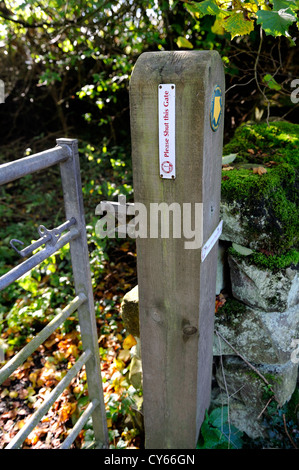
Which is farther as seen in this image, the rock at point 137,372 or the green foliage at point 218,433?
the rock at point 137,372

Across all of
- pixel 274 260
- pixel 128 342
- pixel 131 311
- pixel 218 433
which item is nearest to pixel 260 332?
pixel 274 260

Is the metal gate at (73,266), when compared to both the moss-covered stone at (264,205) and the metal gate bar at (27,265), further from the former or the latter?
the moss-covered stone at (264,205)

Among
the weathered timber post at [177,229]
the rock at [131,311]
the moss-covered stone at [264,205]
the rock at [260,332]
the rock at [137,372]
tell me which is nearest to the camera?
the weathered timber post at [177,229]

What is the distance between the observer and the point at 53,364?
10.3 feet

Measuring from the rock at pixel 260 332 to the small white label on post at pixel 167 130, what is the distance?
40.0 inches

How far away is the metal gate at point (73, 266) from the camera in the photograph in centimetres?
141

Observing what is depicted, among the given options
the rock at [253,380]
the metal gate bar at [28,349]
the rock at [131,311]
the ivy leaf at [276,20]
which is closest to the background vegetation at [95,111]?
the ivy leaf at [276,20]

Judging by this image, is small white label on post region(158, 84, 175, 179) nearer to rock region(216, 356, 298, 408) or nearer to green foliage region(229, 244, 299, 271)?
green foliage region(229, 244, 299, 271)

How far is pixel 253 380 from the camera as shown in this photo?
81.0 inches

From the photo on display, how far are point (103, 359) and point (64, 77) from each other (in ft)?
14.4

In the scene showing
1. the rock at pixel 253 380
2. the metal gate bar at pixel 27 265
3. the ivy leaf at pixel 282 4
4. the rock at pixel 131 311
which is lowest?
the rock at pixel 253 380

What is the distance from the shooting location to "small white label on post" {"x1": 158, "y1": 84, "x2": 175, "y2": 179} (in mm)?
1229

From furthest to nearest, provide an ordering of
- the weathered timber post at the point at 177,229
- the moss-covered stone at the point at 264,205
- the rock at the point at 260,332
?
1. the rock at the point at 260,332
2. the moss-covered stone at the point at 264,205
3. the weathered timber post at the point at 177,229

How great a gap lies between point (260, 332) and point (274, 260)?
17.0 inches
